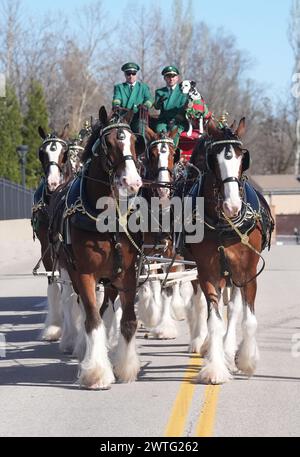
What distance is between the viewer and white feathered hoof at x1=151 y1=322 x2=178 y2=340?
1205 cm

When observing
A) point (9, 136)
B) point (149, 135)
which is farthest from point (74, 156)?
point (9, 136)

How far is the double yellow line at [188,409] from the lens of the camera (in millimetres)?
7293

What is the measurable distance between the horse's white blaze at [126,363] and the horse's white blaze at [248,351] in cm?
100

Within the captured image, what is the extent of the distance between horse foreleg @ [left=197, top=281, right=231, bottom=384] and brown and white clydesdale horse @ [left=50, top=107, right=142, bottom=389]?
0.71 m

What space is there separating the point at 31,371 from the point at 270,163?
273 ft

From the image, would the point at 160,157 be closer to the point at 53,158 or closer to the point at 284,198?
the point at 53,158

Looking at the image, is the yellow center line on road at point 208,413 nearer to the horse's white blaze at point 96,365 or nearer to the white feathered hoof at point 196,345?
the horse's white blaze at point 96,365

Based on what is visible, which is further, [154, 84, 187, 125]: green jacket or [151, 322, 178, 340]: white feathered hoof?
[154, 84, 187, 125]: green jacket

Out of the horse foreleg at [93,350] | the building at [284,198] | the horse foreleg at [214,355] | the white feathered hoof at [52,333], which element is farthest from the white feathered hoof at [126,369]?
the building at [284,198]

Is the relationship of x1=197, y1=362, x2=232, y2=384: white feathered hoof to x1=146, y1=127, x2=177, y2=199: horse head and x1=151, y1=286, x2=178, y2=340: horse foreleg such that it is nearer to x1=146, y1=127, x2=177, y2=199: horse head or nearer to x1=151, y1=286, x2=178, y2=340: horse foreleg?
x1=146, y1=127, x2=177, y2=199: horse head

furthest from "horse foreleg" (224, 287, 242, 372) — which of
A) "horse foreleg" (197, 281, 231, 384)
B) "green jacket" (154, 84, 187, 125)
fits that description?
"green jacket" (154, 84, 187, 125)

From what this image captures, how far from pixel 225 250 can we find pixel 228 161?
0.94m

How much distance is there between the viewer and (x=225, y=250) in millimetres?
9492
